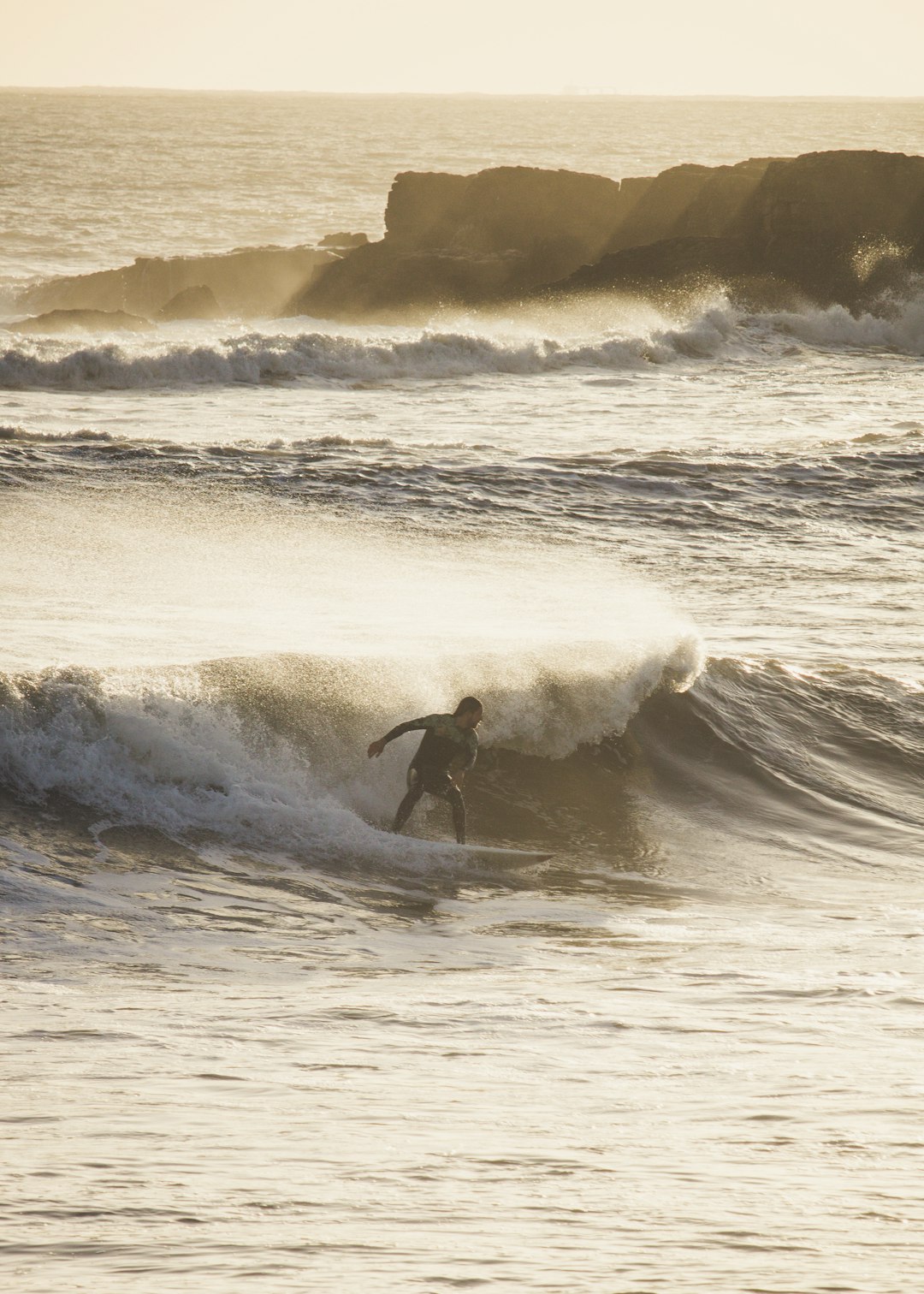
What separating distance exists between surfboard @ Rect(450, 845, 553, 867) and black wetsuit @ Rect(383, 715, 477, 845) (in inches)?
7.0

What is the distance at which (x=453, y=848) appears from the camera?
9609 millimetres

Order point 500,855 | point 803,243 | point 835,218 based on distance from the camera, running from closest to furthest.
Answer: point 500,855 < point 835,218 < point 803,243

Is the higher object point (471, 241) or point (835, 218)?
point (835, 218)

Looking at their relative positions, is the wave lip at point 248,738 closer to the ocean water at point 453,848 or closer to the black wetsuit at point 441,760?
the ocean water at point 453,848

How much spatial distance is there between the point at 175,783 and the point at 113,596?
4322mm

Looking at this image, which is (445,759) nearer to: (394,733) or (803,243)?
(394,733)

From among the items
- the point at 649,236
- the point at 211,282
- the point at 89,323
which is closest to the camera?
the point at 89,323

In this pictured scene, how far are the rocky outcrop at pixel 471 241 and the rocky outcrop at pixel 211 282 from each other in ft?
5.73

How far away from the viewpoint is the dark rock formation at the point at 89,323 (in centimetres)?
3497

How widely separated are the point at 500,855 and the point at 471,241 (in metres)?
31.4

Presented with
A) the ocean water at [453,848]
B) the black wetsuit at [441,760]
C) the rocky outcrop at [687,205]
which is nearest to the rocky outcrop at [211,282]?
the rocky outcrop at [687,205]

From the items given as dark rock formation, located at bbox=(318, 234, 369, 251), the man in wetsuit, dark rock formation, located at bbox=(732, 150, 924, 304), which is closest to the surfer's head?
the man in wetsuit

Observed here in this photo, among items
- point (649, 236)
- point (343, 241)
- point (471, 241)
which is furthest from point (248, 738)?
point (343, 241)

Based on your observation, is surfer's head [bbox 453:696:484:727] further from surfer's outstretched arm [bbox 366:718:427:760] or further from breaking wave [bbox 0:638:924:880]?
breaking wave [bbox 0:638:924:880]
